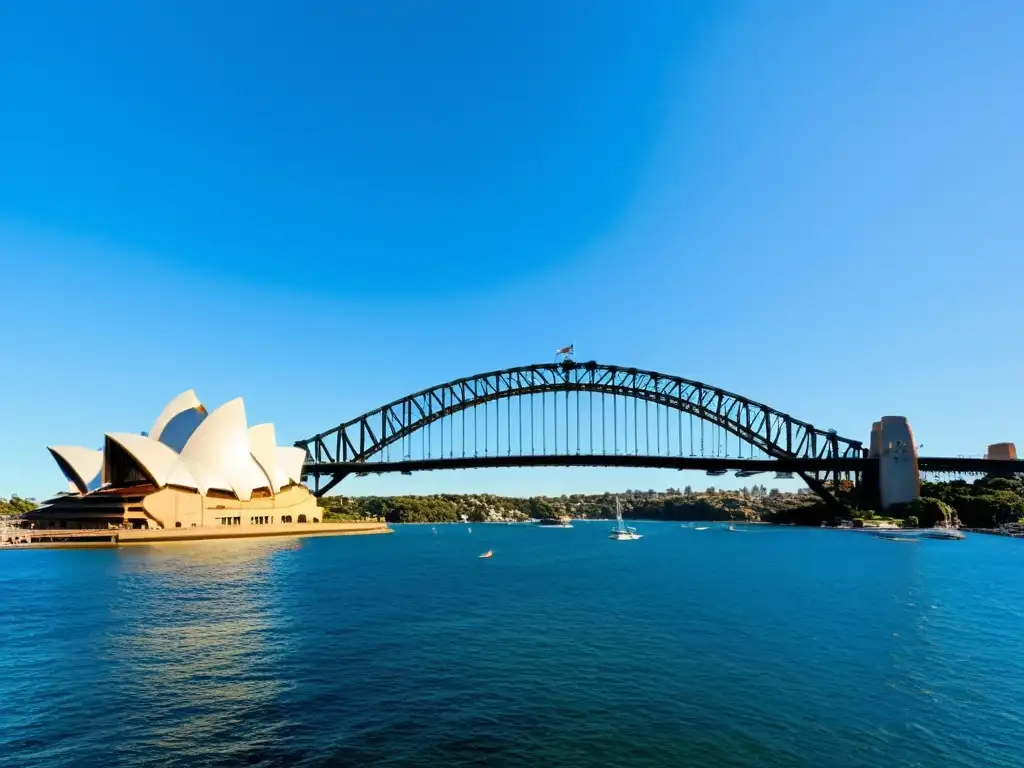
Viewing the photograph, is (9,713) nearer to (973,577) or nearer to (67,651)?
(67,651)

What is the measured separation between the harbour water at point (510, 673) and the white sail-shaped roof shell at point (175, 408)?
139 ft

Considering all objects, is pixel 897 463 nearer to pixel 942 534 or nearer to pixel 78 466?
pixel 942 534

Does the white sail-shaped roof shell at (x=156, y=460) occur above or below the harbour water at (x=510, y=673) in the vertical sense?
above

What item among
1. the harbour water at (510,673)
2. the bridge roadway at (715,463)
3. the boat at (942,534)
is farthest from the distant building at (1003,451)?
the harbour water at (510,673)

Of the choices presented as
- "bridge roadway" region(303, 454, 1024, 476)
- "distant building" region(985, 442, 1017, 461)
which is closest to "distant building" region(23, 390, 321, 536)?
"bridge roadway" region(303, 454, 1024, 476)

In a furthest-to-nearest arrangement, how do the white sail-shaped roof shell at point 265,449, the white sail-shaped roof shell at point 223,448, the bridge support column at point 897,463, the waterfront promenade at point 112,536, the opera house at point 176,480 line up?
the bridge support column at point 897,463 < the white sail-shaped roof shell at point 265,449 < the white sail-shaped roof shell at point 223,448 < the opera house at point 176,480 < the waterfront promenade at point 112,536

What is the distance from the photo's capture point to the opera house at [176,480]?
6919 cm

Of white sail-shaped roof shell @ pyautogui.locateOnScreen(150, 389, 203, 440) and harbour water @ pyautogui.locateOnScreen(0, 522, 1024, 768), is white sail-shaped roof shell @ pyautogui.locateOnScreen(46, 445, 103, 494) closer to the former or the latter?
white sail-shaped roof shell @ pyautogui.locateOnScreen(150, 389, 203, 440)

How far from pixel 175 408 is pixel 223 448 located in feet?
25.2

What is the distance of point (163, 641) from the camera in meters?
21.3

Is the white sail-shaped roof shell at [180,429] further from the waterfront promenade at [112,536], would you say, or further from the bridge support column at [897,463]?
the bridge support column at [897,463]

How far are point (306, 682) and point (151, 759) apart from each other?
4.93m

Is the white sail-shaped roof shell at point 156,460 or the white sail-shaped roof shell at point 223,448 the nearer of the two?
the white sail-shaped roof shell at point 156,460

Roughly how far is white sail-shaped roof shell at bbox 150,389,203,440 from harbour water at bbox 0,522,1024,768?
139ft
